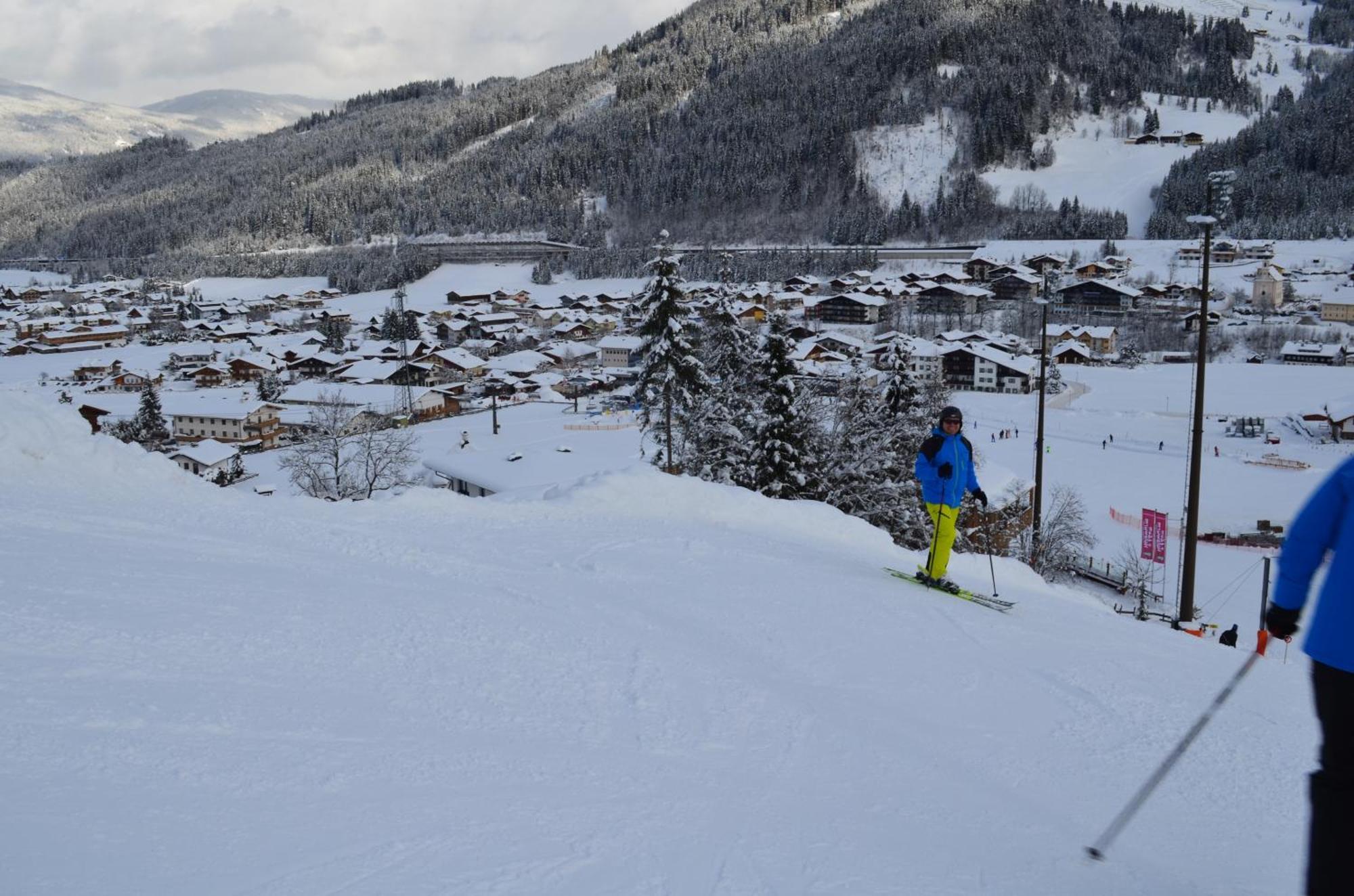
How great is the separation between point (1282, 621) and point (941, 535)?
13.3 feet

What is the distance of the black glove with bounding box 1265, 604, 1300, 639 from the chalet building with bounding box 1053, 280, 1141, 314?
77442 mm

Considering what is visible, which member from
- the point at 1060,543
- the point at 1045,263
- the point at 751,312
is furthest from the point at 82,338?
the point at 1045,263

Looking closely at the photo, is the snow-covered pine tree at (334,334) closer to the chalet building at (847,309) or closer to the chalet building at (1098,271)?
the chalet building at (847,309)

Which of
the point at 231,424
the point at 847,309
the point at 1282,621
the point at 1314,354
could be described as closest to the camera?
the point at 1282,621

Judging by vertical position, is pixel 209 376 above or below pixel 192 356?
below

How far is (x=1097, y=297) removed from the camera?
241 ft

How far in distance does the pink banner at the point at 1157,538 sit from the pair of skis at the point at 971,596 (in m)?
14.1

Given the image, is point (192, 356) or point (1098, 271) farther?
point (1098, 271)

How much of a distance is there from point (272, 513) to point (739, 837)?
20.4 feet

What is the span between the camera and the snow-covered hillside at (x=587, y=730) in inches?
103

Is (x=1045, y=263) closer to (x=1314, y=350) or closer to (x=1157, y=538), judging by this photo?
(x=1314, y=350)

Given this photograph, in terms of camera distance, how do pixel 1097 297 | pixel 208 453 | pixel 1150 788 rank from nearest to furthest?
pixel 1150 788
pixel 208 453
pixel 1097 297

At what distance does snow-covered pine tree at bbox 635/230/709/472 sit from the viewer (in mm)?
19562

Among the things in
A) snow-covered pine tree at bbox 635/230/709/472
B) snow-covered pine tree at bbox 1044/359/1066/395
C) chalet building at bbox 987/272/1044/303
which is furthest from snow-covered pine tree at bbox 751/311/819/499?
chalet building at bbox 987/272/1044/303
